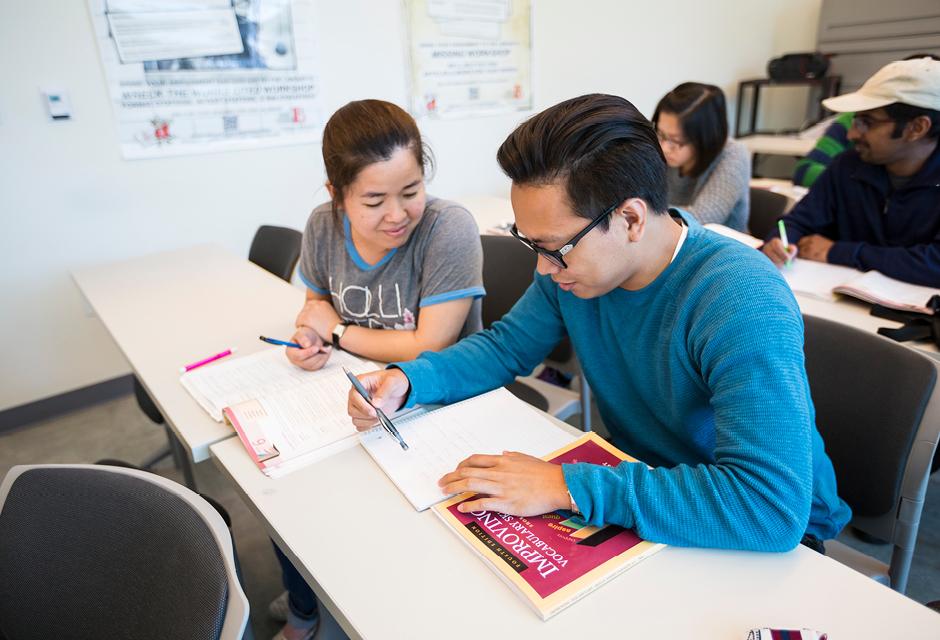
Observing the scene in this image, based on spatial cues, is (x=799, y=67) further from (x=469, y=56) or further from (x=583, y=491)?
(x=583, y=491)

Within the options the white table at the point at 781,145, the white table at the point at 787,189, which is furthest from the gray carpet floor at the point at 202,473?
the white table at the point at 781,145

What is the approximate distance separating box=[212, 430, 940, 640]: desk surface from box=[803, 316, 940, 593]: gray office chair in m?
0.42

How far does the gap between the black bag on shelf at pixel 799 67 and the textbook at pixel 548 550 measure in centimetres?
505

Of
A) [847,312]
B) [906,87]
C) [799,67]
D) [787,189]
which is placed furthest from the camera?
[799,67]

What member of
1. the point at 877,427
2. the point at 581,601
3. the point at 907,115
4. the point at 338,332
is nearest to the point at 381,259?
the point at 338,332

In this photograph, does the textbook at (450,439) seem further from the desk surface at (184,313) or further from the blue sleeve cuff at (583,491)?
the desk surface at (184,313)

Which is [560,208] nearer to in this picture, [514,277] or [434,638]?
[434,638]

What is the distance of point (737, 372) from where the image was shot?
77 centimetres

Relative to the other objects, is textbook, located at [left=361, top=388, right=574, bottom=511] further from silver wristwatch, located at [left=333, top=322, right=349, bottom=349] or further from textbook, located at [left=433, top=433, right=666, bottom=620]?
silver wristwatch, located at [left=333, top=322, right=349, bottom=349]

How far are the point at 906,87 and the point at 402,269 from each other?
155 cm

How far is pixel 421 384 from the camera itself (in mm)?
1095

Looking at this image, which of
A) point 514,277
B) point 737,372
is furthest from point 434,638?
point 514,277

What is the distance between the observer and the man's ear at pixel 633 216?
0.86 metres

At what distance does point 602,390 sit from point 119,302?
1598 mm
